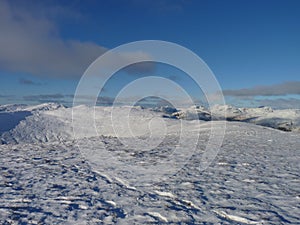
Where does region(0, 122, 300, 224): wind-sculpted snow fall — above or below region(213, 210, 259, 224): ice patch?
above

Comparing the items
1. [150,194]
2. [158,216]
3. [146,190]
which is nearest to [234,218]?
[158,216]

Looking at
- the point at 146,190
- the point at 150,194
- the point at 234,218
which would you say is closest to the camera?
the point at 234,218

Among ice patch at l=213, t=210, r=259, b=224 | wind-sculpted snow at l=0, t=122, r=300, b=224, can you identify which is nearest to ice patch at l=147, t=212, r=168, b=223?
wind-sculpted snow at l=0, t=122, r=300, b=224

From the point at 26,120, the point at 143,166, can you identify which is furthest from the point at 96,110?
the point at 143,166

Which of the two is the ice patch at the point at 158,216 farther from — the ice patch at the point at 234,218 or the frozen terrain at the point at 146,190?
the ice patch at the point at 234,218

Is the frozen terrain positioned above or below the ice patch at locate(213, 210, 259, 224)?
above

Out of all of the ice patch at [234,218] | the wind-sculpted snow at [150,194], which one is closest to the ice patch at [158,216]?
the wind-sculpted snow at [150,194]

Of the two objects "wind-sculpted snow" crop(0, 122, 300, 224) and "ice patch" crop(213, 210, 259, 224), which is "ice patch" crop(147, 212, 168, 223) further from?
"ice patch" crop(213, 210, 259, 224)

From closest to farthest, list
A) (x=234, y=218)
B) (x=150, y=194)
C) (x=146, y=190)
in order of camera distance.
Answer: (x=234, y=218) → (x=150, y=194) → (x=146, y=190)

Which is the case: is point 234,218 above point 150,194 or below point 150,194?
below

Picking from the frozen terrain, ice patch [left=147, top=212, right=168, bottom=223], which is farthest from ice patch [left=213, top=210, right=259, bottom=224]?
ice patch [left=147, top=212, right=168, bottom=223]

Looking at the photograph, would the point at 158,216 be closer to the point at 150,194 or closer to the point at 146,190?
the point at 150,194

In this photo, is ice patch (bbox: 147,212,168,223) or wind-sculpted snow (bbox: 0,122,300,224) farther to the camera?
wind-sculpted snow (bbox: 0,122,300,224)

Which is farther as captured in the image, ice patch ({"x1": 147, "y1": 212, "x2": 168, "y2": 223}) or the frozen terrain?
the frozen terrain
